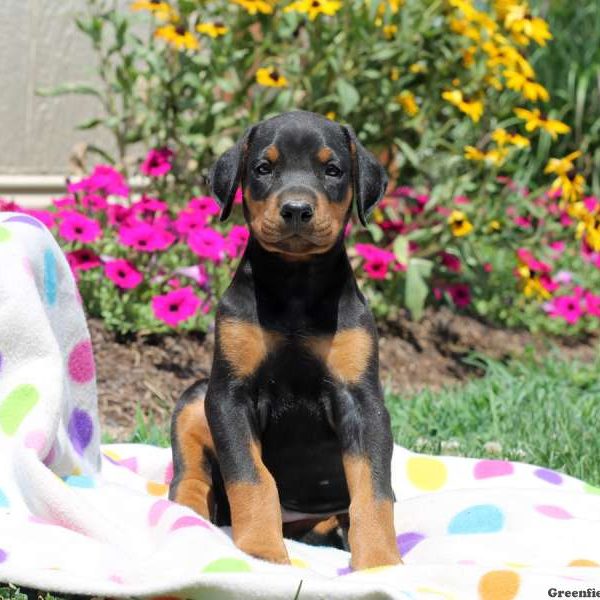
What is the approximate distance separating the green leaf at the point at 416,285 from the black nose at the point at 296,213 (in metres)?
2.85

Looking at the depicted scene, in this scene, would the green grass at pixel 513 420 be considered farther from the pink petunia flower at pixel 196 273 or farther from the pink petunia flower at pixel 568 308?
the pink petunia flower at pixel 196 273

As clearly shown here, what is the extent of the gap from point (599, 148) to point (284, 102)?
4181 millimetres

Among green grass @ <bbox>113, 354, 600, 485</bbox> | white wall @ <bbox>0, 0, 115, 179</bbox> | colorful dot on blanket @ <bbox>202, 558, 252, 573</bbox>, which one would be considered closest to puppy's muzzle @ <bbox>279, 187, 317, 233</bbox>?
colorful dot on blanket @ <bbox>202, 558, 252, 573</bbox>

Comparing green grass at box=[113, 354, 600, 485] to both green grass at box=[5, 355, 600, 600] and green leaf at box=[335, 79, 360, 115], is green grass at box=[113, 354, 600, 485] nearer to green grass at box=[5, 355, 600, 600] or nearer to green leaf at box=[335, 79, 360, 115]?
green grass at box=[5, 355, 600, 600]

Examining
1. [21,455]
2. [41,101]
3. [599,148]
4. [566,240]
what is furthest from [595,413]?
[599,148]

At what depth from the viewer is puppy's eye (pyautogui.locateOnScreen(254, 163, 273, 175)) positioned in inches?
117

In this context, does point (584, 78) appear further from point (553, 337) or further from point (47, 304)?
point (47, 304)

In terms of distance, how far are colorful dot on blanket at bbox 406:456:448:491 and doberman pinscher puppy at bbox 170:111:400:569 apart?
0.54 meters

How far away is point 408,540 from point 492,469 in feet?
1.96

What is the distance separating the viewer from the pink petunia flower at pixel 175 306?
4684 mm

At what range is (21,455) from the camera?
9.32 feet

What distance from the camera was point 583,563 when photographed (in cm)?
279

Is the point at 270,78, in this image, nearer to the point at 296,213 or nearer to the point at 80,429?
the point at 80,429

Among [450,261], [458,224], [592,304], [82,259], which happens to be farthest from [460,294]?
[82,259]
